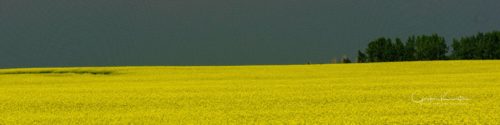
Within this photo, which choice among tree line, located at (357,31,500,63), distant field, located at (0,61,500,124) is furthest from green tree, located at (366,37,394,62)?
distant field, located at (0,61,500,124)

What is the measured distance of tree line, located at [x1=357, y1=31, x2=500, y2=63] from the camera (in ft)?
274

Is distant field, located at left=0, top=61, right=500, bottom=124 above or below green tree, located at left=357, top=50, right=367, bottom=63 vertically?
below

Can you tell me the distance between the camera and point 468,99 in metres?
20.2

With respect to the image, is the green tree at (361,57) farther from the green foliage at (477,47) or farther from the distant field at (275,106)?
the distant field at (275,106)

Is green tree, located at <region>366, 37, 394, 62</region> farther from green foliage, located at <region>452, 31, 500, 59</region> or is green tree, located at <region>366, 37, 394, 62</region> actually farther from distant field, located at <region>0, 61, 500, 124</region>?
distant field, located at <region>0, 61, 500, 124</region>

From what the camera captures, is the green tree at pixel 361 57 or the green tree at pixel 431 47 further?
the green tree at pixel 361 57

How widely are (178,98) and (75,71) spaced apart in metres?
27.1

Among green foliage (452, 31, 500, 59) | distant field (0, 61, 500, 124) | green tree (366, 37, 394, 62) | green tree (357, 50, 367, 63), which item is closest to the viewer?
distant field (0, 61, 500, 124)

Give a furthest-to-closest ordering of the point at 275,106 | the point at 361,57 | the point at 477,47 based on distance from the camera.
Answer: the point at 361,57
the point at 477,47
the point at 275,106

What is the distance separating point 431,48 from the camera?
86.1 m

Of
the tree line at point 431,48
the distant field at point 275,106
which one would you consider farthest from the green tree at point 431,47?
the distant field at point 275,106

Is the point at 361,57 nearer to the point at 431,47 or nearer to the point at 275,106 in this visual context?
the point at 431,47

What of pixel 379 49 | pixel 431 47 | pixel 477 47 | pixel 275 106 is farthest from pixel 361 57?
pixel 275 106

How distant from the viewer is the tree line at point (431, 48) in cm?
8356
